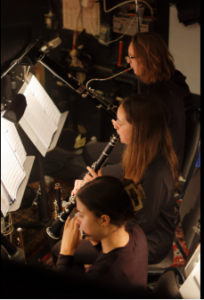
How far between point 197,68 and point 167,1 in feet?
1.83

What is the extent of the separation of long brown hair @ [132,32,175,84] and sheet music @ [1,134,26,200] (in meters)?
1.02

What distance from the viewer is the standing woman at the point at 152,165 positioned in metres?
1.39

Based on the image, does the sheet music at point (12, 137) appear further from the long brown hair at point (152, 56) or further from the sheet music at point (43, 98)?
the long brown hair at point (152, 56)

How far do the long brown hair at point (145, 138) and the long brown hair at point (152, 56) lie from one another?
53cm

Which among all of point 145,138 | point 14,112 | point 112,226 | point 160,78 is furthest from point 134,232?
point 160,78

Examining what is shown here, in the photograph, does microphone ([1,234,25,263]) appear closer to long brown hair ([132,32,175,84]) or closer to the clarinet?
the clarinet

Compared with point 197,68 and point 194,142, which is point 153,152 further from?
point 197,68

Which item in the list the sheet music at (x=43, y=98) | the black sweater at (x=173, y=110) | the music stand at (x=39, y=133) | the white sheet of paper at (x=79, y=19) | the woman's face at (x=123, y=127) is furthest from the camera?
the white sheet of paper at (x=79, y=19)

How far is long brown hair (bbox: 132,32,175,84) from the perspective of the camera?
1.93 meters

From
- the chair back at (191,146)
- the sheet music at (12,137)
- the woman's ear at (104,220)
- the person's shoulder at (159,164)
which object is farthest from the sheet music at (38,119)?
the chair back at (191,146)

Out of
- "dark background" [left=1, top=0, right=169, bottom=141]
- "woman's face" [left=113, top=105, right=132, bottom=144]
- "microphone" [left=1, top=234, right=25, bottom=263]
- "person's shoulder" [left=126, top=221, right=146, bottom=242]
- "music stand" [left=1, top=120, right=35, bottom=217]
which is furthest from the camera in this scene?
"dark background" [left=1, top=0, right=169, bottom=141]

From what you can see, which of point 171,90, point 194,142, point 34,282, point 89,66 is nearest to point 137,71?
point 171,90

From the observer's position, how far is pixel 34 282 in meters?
0.33

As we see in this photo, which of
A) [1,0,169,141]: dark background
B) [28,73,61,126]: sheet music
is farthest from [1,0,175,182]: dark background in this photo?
[28,73,61,126]: sheet music
